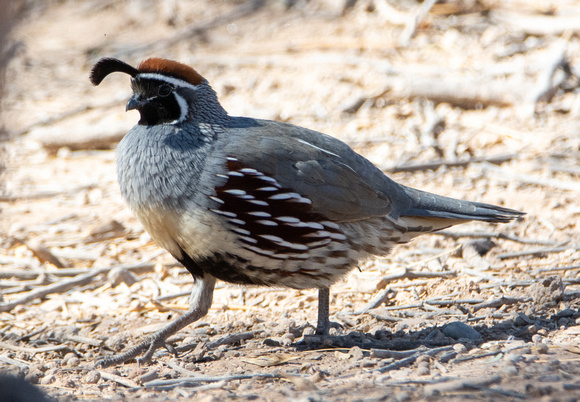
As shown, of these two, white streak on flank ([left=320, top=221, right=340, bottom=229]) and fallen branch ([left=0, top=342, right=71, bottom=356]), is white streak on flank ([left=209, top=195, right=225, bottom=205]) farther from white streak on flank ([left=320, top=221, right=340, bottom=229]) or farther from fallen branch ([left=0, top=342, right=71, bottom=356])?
fallen branch ([left=0, top=342, right=71, bottom=356])

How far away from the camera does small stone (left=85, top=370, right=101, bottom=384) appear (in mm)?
4188

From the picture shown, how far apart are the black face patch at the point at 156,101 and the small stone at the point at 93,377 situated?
1693 mm

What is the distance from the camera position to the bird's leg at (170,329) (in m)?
4.59

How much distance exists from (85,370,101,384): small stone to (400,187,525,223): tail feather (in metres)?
2.36

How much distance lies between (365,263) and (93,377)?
97.1 inches

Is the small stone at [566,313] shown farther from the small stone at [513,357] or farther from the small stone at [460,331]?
the small stone at [513,357]

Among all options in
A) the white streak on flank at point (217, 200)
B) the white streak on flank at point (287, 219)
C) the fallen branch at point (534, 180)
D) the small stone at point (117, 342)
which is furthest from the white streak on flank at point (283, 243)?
the fallen branch at point (534, 180)

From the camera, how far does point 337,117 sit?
8.72m

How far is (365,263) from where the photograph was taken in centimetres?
579

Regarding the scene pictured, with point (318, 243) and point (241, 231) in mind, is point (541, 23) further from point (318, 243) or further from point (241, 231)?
point (241, 231)

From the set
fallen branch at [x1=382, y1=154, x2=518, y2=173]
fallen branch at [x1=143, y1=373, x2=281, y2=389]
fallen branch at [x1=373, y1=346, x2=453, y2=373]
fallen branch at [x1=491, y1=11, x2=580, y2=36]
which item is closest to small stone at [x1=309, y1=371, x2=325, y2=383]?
fallen branch at [x1=143, y1=373, x2=281, y2=389]

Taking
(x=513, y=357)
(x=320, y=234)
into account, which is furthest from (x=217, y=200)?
(x=513, y=357)

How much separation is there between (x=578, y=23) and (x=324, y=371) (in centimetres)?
752

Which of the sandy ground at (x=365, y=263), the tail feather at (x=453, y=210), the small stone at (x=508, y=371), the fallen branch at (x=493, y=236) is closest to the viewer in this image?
the small stone at (x=508, y=371)
